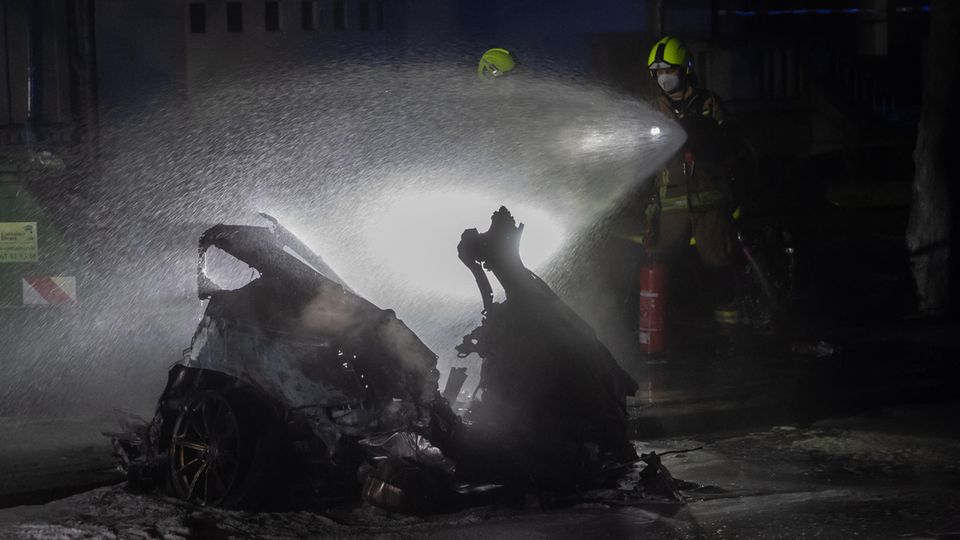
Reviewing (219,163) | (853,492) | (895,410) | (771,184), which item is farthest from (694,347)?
(219,163)

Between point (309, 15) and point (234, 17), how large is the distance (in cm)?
Result: 136

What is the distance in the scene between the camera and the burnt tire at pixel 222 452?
21.5 feet

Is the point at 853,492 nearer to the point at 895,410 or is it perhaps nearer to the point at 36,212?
the point at 895,410

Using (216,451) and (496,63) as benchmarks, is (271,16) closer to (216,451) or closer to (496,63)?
(496,63)

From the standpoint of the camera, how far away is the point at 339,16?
24188 mm

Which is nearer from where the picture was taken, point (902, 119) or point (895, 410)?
point (895, 410)

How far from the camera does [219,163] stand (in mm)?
21453

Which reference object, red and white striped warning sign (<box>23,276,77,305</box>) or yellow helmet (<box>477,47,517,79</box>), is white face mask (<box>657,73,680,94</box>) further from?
red and white striped warning sign (<box>23,276,77,305</box>)

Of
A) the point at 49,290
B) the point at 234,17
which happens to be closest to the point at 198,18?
the point at 234,17

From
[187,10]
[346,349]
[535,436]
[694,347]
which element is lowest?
[694,347]

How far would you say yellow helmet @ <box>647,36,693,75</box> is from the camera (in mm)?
11828

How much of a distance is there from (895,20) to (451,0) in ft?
29.6

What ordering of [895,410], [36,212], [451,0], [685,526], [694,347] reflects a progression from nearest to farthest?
[685,526]
[895,410]
[694,347]
[36,212]
[451,0]

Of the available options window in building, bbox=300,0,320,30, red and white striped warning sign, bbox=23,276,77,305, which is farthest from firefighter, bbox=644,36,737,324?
window in building, bbox=300,0,320,30
